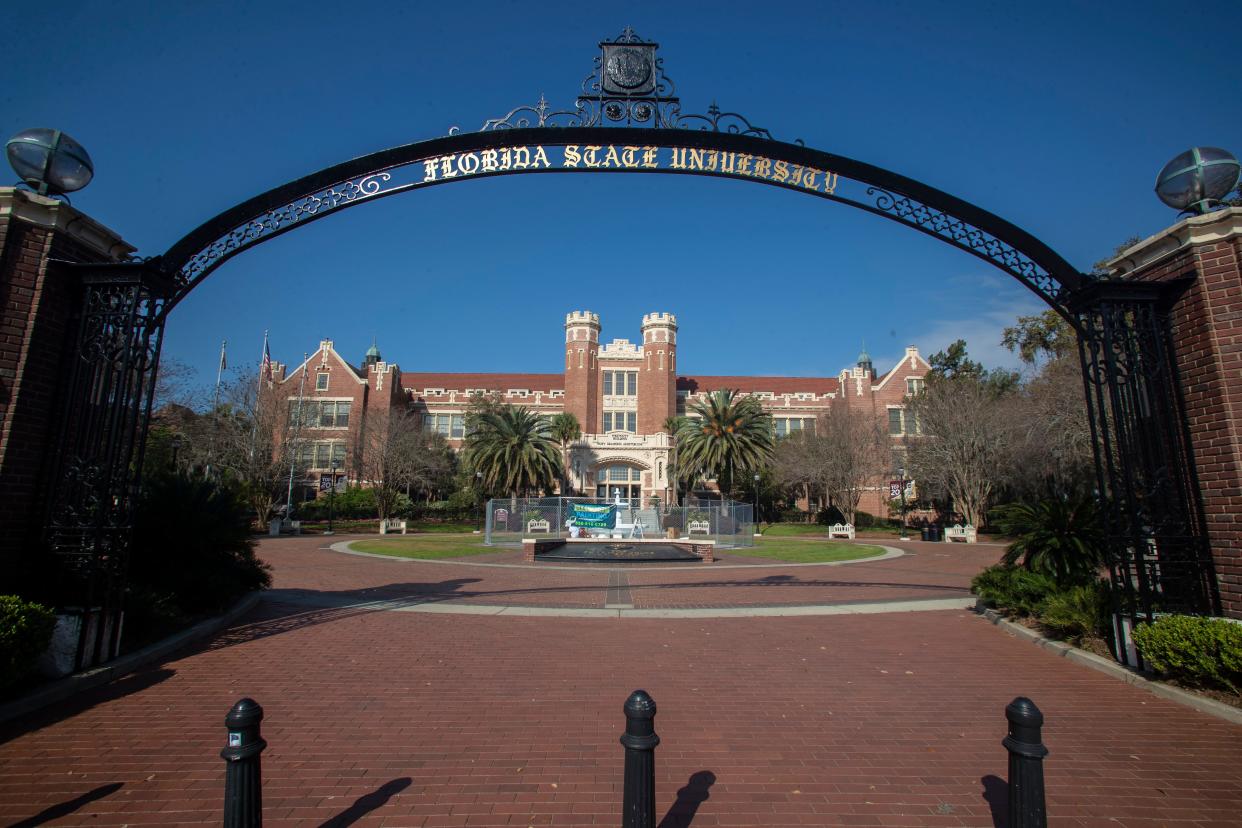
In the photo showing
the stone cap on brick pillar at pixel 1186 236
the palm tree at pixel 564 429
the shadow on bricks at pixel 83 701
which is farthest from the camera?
the palm tree at pixel 564 429

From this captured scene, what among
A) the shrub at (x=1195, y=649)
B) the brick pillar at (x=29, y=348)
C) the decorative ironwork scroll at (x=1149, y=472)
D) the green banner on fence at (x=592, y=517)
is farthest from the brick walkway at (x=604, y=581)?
the green banner on fence at (x=592, y=517)

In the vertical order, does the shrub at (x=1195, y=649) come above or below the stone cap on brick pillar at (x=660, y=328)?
below

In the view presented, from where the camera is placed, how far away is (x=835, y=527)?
37000mm

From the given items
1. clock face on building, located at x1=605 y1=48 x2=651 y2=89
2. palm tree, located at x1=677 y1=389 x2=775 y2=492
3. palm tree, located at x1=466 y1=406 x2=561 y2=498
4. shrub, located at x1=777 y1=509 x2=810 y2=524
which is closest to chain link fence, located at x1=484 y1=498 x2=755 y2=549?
→ palm tree, located at x1=466 y1=406 x2=561 y2=498

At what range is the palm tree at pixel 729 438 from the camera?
4316cm

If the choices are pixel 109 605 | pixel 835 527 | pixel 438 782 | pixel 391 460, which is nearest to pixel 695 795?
pixel 438 782

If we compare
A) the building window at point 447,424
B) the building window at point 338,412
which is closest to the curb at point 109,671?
the building window at point 338,412

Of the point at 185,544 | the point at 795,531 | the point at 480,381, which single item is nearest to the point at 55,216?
the point at 185,544

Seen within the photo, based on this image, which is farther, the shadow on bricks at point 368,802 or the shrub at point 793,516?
the shrub at point 793,516

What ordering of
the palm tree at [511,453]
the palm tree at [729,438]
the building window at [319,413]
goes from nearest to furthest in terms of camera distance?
1. the palm tree at [511,453]
2. the building window at [319,413]
3. the palm tree at [729,438]

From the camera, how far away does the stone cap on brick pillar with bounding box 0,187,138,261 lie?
652 centimetres

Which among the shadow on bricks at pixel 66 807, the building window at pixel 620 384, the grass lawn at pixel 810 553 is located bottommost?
the shadow on bricks at pixel 66 807

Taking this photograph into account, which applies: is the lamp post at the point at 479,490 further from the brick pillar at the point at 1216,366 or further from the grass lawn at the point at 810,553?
the brick pillar at the point at 1216,366

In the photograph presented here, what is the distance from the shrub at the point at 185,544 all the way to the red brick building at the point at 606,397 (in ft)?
132
